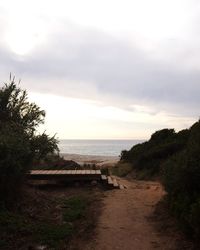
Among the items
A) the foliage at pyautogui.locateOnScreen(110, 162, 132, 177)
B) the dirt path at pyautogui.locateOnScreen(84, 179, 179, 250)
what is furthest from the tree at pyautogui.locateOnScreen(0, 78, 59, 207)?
the foliage at pyautogui.locateOnScreen(110, 162, 132, 177)

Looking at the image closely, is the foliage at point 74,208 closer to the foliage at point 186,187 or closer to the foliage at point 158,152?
the foliage at point 186,187

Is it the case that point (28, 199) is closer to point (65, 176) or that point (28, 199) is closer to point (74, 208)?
point (74, 208)

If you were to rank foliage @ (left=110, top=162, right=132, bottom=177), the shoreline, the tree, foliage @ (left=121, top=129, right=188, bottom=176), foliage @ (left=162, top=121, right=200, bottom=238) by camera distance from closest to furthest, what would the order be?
foliage @ (left=162, top=121, right=200, bottom=238)
the tree
foliage @ (left=121, top=129, right=188, bottom=176)
foliage @ (left=110, top=162, right=132, bottom=177)
the shoreline

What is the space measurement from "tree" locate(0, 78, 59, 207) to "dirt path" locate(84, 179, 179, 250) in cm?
248

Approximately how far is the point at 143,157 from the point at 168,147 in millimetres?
1947

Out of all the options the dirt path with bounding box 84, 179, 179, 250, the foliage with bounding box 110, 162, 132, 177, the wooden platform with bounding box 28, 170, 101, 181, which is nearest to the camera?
the dirt path with bounding box 84, 179, 179, 250

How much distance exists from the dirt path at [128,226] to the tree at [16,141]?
248 centimetres

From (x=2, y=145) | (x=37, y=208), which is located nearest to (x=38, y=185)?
(x=37, y=208)

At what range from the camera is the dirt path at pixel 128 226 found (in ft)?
30.3

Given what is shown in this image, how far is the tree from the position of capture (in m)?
11.5

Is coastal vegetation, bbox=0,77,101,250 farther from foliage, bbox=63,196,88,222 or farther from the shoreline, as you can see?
the shoreline

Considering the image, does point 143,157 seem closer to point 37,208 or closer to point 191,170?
point 37,208

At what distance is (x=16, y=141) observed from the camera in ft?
40.0

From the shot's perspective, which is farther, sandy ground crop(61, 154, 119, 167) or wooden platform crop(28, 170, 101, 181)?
sandy ground crop(61, 154, 119, 167)
